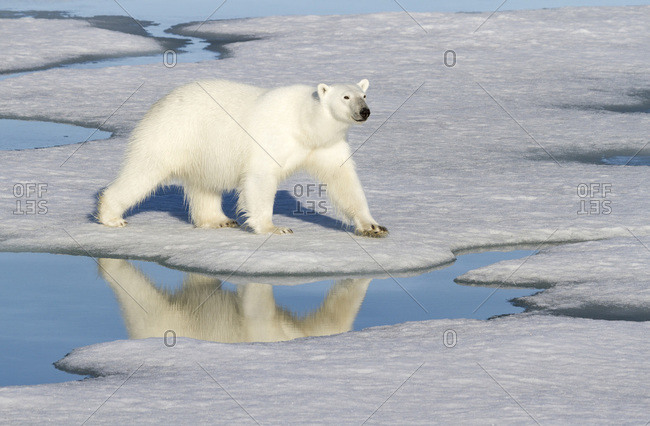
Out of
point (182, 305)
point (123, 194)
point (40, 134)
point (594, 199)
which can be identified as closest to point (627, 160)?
point (594, 199)

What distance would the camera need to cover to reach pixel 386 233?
725 cm

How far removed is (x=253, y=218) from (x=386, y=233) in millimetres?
980

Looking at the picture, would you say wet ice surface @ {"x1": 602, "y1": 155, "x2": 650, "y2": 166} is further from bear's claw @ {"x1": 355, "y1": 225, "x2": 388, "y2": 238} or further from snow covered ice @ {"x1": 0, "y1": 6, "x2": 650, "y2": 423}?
bear's claw @ {"x1": 355, "y1": 225, "x2": 388, "y2": 238}

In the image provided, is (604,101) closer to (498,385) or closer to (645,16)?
(645,16)

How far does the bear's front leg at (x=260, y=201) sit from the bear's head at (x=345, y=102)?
0.69 metres

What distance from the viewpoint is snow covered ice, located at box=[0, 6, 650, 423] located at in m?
4.24

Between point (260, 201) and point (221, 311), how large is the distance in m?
1.59

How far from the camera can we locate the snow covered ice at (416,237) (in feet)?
13.9

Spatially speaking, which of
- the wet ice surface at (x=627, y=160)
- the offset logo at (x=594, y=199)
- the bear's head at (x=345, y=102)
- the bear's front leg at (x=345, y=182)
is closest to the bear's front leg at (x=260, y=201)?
the bear's front leg at (x=345, y=182)

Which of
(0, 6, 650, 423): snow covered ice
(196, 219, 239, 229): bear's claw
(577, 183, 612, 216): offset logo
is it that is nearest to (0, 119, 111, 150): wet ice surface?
(0, 6, 650, 423): snow covered ice

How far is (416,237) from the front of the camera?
7246 mm

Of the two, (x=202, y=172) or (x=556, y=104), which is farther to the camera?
(x=556, y=104)

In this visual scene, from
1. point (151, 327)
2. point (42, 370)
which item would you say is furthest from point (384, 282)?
point (42, 370)

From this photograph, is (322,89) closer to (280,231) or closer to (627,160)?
(280,231)
